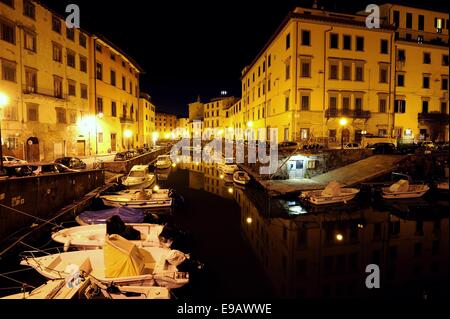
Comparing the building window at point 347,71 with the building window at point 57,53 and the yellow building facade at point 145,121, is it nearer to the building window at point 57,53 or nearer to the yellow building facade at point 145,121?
the building window at point 57,53

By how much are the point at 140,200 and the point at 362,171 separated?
19.6 meters

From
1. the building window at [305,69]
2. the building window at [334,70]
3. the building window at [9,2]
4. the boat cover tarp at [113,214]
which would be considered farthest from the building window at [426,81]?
the building window at [9,2]

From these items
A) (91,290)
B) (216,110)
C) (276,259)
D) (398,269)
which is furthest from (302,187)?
(216,110)

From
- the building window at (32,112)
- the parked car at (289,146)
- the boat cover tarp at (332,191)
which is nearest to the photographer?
the boat cover tarp at (332,191)

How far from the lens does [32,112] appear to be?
2766 centimetres

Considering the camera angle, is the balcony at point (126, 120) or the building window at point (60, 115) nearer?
the building window at point (60, 115)

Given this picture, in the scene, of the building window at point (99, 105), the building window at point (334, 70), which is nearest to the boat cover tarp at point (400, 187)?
the building window at point (334, 70)

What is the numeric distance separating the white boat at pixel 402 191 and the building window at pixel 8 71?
33336 millimetres

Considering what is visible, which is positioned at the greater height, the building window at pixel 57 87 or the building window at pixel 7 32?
the building window at pixel 7 32

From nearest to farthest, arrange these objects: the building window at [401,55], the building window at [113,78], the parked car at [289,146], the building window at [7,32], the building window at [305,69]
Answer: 1. the building window at [7,32]
2. the parked car at [289,146]
3. the building window at [305,69]
4. the building window at [401,55]
5. the building window at [113,78]

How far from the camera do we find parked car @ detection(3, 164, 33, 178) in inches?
665

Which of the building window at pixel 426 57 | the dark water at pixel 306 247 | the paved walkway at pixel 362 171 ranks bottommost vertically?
the dark water at pixel 306 247

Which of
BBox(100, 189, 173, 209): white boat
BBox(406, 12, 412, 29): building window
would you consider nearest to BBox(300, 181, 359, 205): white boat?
BBox(100, 189, 173, 209): white boat

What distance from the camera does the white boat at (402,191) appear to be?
2188 centimetres
